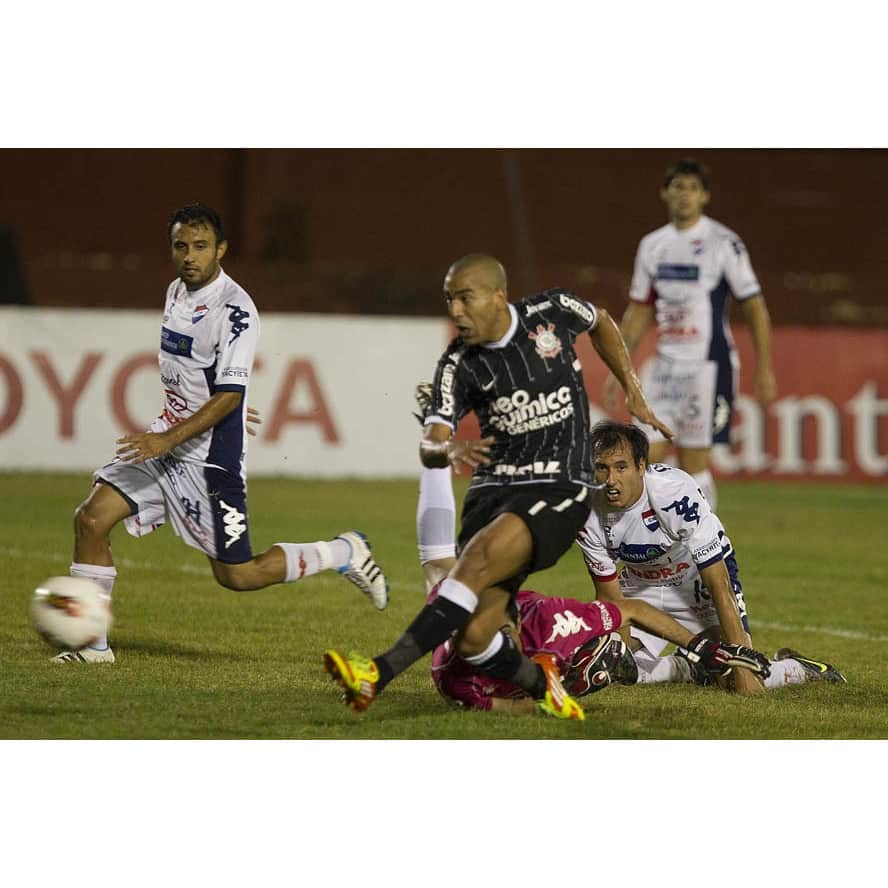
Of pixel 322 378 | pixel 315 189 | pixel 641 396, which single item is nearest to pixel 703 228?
pixel 641 396

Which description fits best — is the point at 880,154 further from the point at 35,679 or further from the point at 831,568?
the point at 35,679

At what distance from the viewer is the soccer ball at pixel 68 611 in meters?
6.64

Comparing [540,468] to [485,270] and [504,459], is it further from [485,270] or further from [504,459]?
[485,270]

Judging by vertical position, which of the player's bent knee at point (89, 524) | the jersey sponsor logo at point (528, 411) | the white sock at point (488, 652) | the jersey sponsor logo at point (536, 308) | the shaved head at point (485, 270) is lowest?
the white sock at point (488, 652)

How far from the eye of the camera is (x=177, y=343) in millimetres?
6953

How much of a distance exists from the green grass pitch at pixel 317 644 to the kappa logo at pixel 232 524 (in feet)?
1.85

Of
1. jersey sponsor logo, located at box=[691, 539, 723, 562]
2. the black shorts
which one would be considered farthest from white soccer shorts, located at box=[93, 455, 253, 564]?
jersey sponsor logo, located at box=[691, 539, 723, 562]

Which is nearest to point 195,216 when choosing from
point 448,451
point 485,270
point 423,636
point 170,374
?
point 170,374

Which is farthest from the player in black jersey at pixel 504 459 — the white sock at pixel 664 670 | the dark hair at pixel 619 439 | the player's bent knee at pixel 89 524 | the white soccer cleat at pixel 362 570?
the player's bent knee at pixel 89 524

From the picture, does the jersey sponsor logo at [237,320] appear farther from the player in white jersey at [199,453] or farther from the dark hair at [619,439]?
the dark hair at [619,439]

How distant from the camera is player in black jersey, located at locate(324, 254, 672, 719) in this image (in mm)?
5633

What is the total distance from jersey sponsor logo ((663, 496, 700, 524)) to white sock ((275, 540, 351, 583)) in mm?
1538

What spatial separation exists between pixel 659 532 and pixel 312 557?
5.12ft

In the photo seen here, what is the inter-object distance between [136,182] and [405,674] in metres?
19.9
